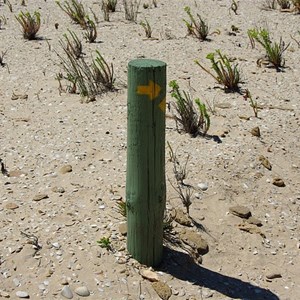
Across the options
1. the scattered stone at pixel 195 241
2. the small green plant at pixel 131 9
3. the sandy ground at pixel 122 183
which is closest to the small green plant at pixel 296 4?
the sandy ground at pixel 122 183

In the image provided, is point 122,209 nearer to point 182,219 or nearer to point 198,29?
point 182,219

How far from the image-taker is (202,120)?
490 centimetres

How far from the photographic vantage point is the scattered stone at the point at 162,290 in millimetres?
3223

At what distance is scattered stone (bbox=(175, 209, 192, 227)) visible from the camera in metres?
3.81

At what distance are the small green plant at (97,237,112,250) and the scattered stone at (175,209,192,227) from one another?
0.54m

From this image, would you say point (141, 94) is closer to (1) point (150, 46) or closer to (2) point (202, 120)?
(2) point (202, 120)

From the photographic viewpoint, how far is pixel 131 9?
855 centimetres

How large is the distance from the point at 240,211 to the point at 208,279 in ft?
2.43

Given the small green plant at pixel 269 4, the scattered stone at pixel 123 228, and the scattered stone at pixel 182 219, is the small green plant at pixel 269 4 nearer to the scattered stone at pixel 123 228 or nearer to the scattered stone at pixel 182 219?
the scattered stone at pixel 182 219

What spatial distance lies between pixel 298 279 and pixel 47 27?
564 cm

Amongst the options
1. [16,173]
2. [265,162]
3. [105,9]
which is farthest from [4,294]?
[105,9]

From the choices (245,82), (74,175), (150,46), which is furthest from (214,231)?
(150,46)

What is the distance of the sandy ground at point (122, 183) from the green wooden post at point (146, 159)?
0.18 metres

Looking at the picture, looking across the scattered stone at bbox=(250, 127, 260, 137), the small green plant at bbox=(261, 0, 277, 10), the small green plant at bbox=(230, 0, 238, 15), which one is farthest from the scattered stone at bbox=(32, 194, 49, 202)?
the small green plant at bbox=(261, 0, 277, 10)
